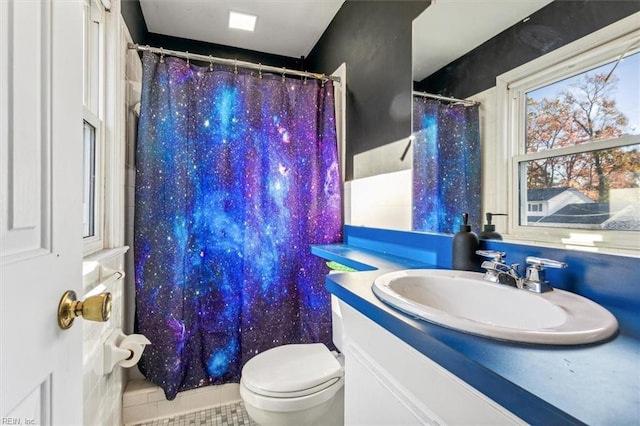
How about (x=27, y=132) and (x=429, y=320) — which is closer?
(x=27, y=132)

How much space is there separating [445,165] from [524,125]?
1.11 ft

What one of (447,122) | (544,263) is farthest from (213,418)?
(447,122)

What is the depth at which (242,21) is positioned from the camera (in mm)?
2180

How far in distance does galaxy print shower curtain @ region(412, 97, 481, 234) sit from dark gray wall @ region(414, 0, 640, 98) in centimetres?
9

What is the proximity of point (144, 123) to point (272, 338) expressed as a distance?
1.47m

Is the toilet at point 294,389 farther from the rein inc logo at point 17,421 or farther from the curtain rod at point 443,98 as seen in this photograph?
the curtain rod at point 443,98

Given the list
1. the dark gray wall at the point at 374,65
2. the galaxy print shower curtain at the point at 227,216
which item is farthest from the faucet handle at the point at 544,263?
the galaxy print shower curtain at the point at 227,216

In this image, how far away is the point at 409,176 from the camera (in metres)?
1.48

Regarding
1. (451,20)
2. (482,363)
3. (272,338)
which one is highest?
(451,20)

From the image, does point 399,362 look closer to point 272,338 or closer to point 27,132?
point 27,132

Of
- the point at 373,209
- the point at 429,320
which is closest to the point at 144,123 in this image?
the point at 373,209

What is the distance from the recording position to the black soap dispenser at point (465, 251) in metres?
1.03

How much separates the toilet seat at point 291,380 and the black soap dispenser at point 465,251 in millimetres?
749

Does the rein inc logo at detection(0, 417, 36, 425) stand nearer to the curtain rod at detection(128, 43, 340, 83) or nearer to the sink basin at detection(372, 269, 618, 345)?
the sink basin at detection(372, 269, 618, 345)
